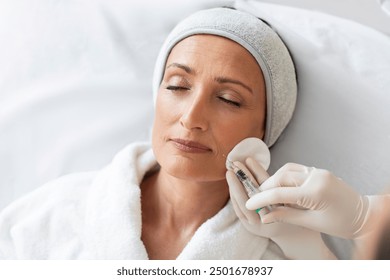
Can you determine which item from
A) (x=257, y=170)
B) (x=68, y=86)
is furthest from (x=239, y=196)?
(x=68, y=86)

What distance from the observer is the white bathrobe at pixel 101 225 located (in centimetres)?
133

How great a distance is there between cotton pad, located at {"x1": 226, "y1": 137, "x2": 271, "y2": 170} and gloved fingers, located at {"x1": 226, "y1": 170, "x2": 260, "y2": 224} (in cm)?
3

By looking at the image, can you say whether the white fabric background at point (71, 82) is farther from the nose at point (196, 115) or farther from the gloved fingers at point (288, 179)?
the gloved fingers at point (288, 179)

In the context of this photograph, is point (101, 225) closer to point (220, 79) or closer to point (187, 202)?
point (187, 202)

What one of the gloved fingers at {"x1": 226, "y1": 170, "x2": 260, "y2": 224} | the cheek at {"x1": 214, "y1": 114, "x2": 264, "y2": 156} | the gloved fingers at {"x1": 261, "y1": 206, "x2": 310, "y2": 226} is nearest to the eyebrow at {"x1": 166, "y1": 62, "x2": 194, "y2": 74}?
the cheek at {"x1": 214, "y1": 114, "x2": 264, "y2": 156}

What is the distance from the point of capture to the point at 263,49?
1.33 metres

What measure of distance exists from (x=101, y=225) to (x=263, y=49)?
22.1 inches

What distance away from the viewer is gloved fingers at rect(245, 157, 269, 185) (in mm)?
1293

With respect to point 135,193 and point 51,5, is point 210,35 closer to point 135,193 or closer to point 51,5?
point 135,193

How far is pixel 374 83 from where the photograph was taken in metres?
1.43

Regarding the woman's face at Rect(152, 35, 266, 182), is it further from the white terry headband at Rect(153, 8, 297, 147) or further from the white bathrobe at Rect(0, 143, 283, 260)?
the white bathrobe at Rect(0, 143, 283, 260)

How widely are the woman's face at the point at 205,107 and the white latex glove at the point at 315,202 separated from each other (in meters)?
0.13

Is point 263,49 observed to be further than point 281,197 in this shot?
Yes

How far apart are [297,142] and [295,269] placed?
1.14 ft
